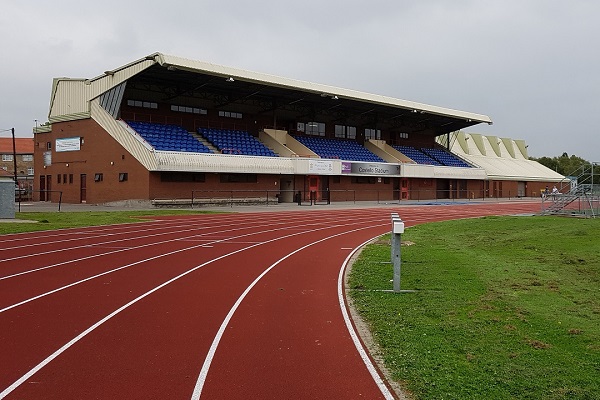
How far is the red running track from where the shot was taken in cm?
493

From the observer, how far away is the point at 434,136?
67125 millimetres

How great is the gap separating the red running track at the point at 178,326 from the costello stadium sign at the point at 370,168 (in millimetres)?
32697

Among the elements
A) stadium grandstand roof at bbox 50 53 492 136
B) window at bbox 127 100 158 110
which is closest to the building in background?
stadium grandstand roof at bbox 50 53 492 136

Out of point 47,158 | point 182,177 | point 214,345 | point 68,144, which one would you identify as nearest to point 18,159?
point 47,158

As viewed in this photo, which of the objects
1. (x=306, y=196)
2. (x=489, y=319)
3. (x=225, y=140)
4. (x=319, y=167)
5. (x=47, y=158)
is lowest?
(x=489, y=319)

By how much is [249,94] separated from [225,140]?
511cm

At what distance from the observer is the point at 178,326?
6.94 m

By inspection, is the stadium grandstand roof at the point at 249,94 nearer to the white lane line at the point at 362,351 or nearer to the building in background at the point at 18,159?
the white lane line at the point at 362,351

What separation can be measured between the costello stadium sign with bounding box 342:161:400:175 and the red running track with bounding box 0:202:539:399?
32.7 metres

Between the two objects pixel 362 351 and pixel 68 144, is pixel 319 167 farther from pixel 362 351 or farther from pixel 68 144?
pixel 362 351

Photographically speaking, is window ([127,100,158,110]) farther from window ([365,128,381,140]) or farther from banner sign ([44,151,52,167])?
window ([365,128,381,140])

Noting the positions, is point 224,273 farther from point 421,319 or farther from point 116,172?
point 116,172

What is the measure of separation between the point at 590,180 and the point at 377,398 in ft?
88.2

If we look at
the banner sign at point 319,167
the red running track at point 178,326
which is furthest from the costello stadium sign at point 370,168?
the red running track at point 178,326
